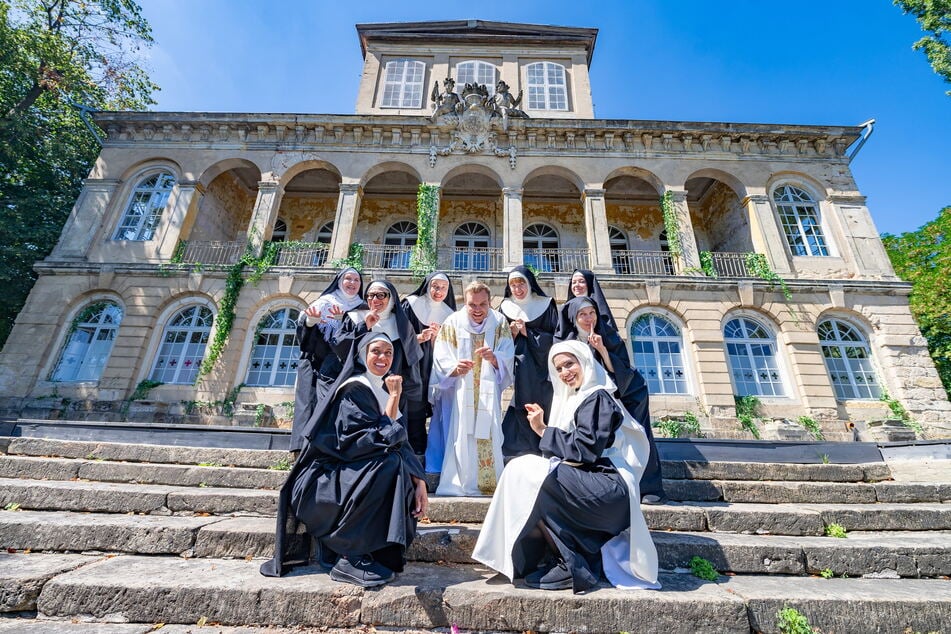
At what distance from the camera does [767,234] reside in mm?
13039

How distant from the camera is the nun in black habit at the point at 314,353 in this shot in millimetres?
4746

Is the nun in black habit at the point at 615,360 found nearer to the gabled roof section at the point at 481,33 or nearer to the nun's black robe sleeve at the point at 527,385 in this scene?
the nun's black robe sleeve at the point at 527,385

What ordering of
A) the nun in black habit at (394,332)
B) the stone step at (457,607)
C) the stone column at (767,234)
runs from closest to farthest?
the stone step at (457,607) → the nun in black habit at (394,332) → the stone column at (767,234)

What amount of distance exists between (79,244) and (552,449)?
649 inches

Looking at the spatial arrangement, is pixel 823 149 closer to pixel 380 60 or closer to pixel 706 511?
pixel 706 511

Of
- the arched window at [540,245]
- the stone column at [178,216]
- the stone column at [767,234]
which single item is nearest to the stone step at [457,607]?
the arched window at [540,245]

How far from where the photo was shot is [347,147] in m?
14.1

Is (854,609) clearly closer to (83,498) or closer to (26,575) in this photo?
(26,575)

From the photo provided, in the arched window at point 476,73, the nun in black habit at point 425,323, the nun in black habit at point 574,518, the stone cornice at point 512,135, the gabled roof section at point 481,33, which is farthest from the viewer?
the gabled roof section at point 481,33

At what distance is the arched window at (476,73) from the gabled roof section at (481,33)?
1353 mm

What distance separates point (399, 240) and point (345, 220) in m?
2.55

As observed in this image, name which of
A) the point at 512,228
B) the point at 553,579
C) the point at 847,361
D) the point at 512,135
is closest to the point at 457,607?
the point at 553,579

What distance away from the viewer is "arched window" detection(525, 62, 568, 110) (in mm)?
16609

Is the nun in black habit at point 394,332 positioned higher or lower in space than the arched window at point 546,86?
lower
